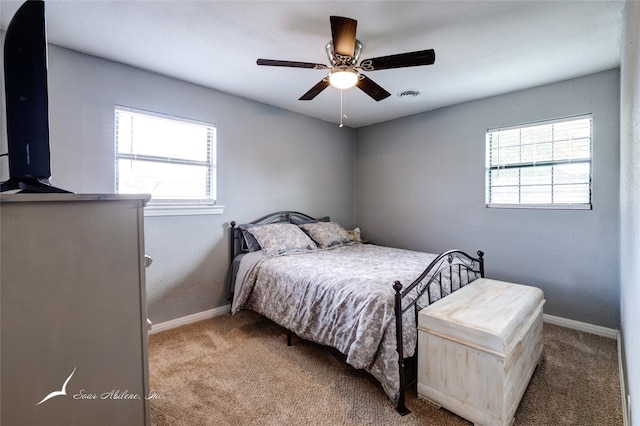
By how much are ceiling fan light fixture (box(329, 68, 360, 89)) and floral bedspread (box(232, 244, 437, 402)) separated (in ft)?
4.84

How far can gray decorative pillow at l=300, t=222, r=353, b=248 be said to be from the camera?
3.55m

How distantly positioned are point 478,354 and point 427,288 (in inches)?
20.9

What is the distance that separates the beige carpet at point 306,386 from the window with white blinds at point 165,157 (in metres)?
1.42

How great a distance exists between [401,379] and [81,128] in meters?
3.08

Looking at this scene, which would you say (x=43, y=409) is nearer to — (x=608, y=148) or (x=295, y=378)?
(x=295, y=378)

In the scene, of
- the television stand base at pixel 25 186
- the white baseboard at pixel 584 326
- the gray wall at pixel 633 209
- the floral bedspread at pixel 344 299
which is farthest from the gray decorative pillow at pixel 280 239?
the white baseboard at pixel 584 326

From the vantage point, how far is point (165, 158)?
2879mm

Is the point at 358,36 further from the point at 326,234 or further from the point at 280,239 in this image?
the point at 326,234

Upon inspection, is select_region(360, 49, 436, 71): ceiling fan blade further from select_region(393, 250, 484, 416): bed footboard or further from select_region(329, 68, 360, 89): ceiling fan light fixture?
select_region(393, 250, 484, 416): bed footboard

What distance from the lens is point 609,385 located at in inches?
77.4

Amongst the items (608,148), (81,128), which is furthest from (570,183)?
(81,128)

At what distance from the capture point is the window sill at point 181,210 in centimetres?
273

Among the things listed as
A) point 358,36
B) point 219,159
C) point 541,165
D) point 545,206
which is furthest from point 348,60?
point 545,206

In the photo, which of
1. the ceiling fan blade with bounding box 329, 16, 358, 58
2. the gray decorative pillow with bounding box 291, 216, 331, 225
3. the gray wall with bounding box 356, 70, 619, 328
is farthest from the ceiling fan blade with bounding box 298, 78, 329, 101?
the gray wall with bounding box 356, 70, 619, 328
